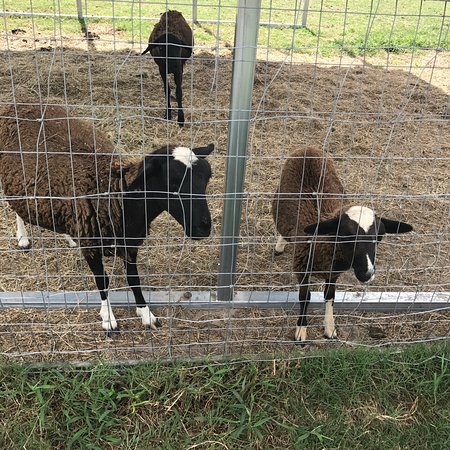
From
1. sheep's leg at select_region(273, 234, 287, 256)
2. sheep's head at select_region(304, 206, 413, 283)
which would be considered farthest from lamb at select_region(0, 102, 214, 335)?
sheep's leg at select_region(273, 234, 287, 256)

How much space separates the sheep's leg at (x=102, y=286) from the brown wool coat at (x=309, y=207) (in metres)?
1.19

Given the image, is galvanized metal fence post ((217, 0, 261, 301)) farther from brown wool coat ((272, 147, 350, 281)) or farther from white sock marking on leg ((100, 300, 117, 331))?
white sock marking on leg ((100, 300, 117, 331))

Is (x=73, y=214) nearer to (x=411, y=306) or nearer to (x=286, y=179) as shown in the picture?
(x=286, y=179)

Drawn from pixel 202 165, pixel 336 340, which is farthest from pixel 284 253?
pixel 202 165

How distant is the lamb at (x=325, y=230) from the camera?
8.92 feet

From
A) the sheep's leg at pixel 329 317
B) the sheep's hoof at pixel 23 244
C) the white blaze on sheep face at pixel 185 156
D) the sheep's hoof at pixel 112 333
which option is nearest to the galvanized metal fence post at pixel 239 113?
the white blaze on sheep face at pixel 185 156

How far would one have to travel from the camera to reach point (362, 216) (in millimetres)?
2752

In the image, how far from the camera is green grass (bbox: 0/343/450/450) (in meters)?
2.54

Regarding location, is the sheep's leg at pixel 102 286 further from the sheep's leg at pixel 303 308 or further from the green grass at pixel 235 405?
the sheep's leg at pixel 303 308

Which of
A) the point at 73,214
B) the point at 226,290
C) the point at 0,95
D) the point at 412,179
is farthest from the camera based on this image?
the point at 0,95

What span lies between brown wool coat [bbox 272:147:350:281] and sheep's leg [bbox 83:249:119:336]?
119cm

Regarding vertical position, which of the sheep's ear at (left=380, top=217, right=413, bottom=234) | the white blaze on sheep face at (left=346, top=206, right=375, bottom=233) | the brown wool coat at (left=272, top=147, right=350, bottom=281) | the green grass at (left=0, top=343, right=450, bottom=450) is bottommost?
the green grass at (left=0, top=343, right=450, bottom=450)

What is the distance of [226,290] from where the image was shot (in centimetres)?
335

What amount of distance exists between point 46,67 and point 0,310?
516cm
